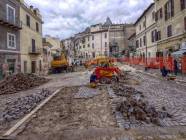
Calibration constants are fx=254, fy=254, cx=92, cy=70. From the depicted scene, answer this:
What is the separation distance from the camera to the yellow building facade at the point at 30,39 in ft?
103

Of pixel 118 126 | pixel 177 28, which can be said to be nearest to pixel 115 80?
pixel 118 126

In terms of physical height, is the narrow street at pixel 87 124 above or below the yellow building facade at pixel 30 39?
below

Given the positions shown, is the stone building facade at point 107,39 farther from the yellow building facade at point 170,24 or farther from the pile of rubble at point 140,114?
the pile of rubble at point 140,114

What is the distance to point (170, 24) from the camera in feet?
100

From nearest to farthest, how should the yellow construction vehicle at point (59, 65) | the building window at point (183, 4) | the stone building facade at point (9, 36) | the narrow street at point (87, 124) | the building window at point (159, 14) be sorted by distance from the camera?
the narrow street at point (87, 124) < the stone building facade at point (9, 36) < the building window at point (183, 4) < the building window at point (159, 14) < the yellow construction vehicle at point (59, 65)

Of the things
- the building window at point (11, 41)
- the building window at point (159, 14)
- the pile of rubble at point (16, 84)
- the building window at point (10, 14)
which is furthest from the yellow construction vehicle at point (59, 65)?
the pile of rubble at point (16, 84)

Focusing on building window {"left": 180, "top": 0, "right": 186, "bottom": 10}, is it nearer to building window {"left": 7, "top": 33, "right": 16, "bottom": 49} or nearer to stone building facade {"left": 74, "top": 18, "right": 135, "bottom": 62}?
building window {"left": 7, "top": 33, "right": 16, "bottom": 49}

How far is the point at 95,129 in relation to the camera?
6719 mm

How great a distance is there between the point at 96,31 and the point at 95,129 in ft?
257

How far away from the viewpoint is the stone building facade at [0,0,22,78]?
25.0m

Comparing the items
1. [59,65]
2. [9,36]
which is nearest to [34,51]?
[59,65]

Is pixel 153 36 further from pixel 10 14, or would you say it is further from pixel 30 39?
pixel 10 14

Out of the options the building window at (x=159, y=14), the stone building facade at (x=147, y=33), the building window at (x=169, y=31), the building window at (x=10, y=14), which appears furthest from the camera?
the stone building facade at (x=147, y=33)

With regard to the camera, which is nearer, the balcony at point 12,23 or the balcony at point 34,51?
the balcony at point 12,23
